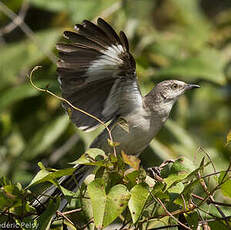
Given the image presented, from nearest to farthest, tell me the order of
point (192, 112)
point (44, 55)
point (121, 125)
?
point (121, 125) < point (44, 55) < point (192, 112)

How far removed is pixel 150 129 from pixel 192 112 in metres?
2.95

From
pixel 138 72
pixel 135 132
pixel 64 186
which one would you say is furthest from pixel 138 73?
pixel 64 186

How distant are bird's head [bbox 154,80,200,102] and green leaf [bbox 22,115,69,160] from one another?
51.0 inches

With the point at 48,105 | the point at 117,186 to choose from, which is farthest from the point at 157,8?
the point at 117,186

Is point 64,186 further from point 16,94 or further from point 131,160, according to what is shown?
point 16,94

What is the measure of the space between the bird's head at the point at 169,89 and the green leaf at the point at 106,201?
1.69m

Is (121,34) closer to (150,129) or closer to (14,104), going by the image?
(150,129)

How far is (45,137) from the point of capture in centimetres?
516

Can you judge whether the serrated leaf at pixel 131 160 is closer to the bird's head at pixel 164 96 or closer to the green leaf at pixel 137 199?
the green leaf at pixel 137 199

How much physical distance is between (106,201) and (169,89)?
1.89 metres

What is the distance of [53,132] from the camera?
5180 mm

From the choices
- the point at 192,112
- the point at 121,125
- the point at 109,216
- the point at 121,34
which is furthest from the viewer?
the point at 192,112

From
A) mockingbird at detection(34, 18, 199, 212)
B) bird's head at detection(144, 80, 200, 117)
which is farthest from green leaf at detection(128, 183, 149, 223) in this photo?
bird's head at detection(144, 80, 200, 117)

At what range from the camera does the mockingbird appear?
348 cm
